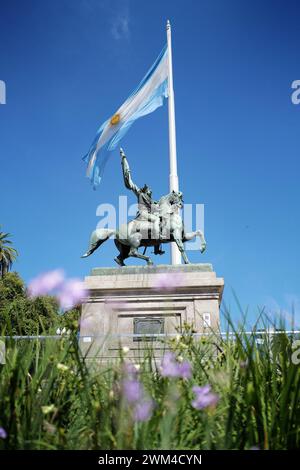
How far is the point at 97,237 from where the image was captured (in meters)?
10.8

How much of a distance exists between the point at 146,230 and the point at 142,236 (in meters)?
0.18

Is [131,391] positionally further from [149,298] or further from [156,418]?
[149,298]

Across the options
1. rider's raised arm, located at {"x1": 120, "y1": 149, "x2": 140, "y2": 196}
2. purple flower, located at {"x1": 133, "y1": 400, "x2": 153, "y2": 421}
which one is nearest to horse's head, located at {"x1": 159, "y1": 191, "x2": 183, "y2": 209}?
rider's raised arm, located at {"x1": 120, "y1": 149, "x2": 140, "y2": 196}

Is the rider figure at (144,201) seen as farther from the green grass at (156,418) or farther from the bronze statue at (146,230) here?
the green grass at (156,418)

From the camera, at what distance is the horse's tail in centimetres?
1078

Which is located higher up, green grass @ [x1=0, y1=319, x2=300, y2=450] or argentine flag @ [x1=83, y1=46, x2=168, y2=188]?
argentine flag @ [x1=83, y1=46, x2=168, y2=188]

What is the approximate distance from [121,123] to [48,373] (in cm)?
1416

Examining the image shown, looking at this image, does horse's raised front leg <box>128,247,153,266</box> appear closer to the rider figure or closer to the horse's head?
the rider figure

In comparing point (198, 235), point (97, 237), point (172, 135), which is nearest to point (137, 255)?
point (97, 237)

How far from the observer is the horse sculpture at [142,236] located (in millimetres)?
10603

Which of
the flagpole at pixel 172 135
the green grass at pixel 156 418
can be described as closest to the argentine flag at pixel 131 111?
the flagpole at pixel 172 135

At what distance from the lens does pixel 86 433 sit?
5.68ft
